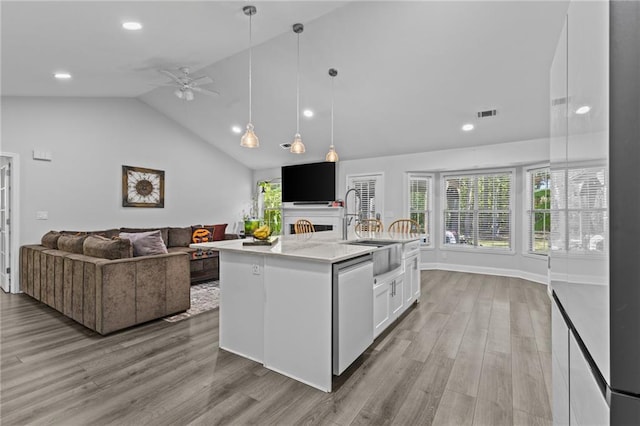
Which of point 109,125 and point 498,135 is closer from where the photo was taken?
point 498,135

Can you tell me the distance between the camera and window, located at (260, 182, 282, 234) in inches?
322

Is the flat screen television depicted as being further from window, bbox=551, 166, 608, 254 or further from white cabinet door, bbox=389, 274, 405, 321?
window, bbox=551, 166, 608, 254

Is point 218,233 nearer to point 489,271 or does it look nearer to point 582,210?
point 489,271

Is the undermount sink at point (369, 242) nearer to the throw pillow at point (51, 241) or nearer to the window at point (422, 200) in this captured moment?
the window at point (422, 200)

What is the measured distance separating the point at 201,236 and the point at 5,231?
2843 millimetres

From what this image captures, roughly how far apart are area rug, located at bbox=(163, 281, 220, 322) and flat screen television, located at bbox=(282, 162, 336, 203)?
294 cm

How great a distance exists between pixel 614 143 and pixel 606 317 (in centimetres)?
33

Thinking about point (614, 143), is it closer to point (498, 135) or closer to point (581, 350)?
point (581, 350)

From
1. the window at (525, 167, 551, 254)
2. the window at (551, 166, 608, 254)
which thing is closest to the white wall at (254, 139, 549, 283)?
the window at (525, 167, 551, 254)

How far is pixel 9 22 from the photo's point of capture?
2559mm

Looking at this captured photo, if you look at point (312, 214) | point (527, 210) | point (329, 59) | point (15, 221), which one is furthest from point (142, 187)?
point (527, 210)

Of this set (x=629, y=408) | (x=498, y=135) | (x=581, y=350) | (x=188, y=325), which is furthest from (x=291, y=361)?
(x=498, y=135)

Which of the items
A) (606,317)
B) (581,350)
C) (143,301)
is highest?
(606,317)

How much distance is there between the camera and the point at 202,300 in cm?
415
